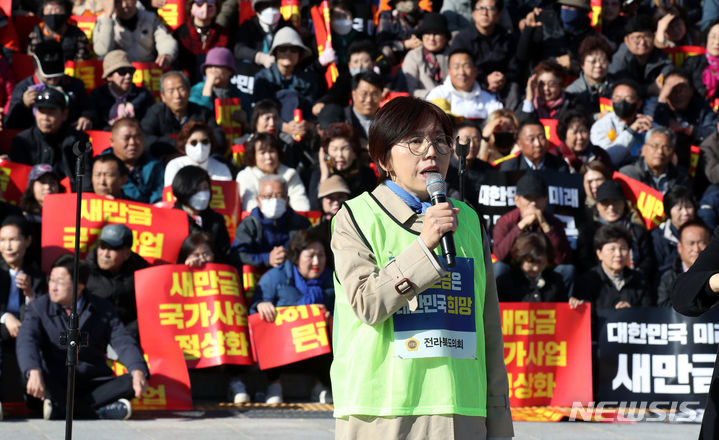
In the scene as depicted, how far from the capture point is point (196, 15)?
14.3 metres

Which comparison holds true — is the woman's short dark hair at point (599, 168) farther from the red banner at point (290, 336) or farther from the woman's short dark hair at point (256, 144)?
the red banner at point (290, 336)

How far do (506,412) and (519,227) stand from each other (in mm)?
6782

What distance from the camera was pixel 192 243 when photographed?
954 centimetres

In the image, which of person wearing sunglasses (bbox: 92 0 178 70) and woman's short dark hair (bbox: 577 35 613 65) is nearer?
person wearing sunglasses (bbox: 92 0 178 70)

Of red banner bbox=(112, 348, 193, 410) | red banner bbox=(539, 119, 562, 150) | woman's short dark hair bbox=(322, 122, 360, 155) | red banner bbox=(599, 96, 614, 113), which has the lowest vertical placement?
red banner bbox=(112, 348, 193, 410)

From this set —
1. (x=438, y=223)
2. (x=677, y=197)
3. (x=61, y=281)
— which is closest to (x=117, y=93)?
(x=61, y=281)

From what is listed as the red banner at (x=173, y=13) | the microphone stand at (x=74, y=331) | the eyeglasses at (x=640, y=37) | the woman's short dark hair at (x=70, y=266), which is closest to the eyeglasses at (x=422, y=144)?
the microphone stand at (x=74, y=331)

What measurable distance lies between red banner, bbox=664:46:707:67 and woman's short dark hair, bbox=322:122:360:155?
6.62m

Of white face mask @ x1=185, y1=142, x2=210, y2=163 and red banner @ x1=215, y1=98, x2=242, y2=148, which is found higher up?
red banner @ x1=215, y1=98, x2=242, y2=148

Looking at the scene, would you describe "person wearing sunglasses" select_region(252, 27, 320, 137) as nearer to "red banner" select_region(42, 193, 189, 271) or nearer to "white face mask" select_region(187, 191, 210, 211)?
"white face mask" select_region(187, 191, 210, 211)

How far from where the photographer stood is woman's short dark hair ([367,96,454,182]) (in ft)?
11.7

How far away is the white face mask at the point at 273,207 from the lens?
10.2 m

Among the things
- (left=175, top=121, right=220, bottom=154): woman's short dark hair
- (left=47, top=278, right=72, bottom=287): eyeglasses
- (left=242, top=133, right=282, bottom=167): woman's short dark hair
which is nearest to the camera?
(left=47, top=278, right=72, bottom=287): eyeglasses

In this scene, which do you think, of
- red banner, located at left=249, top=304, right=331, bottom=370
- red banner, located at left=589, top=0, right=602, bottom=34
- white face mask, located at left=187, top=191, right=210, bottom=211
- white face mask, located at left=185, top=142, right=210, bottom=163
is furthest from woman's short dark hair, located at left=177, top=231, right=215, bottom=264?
red banner, located at left=589, top=0, right=602, bottom=34
